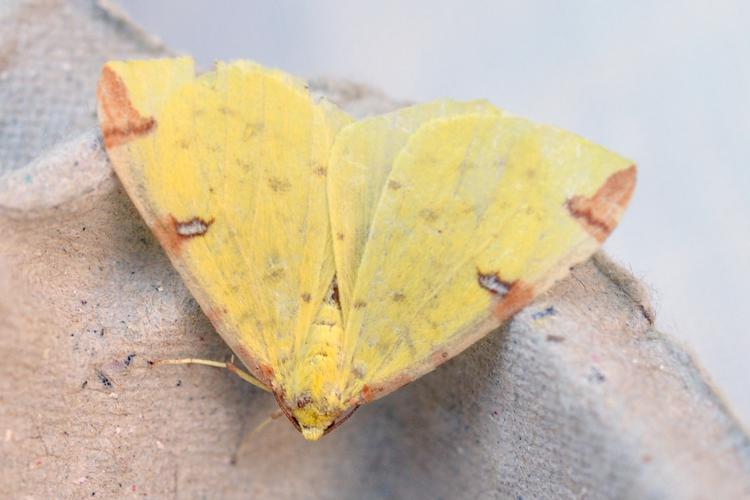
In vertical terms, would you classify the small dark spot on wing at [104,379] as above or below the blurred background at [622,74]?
below

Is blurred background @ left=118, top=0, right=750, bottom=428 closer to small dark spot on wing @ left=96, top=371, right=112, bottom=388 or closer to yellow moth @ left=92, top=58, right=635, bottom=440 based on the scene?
yellow moth @ left=92, top=58, right=635, bottom=440

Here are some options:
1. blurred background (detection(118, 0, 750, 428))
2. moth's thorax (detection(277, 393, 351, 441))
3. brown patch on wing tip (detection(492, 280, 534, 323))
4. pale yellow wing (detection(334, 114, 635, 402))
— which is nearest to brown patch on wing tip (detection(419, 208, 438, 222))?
pale yellow wing (detection(334, 114, 635, 402))

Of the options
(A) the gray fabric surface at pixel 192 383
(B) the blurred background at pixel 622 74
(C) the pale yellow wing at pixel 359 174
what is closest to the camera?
(A) the gray fabric surface at pixel 192 383

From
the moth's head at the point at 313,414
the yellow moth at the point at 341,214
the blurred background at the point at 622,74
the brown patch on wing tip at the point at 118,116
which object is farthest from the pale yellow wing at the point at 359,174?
the blurred background at the point at 622,74

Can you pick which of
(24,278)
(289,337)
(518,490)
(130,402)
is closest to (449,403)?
(518,490)

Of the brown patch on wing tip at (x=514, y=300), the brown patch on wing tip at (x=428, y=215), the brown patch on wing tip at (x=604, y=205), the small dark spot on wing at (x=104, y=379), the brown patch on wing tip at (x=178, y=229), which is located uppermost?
the brown patch on wing tip at (x=604, y=205)

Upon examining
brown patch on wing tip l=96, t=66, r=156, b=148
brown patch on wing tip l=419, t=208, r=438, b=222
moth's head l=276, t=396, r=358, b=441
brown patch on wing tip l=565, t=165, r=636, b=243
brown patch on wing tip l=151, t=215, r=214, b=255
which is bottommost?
moth's head l=276, t=396, r=358, b=441

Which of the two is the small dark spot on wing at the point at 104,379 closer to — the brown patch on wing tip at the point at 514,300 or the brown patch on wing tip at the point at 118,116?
the brown patch on wing tip at the point at 118,116

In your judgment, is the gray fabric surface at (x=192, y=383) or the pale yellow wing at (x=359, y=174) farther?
the pale yellow wing at (x=359, y=174)

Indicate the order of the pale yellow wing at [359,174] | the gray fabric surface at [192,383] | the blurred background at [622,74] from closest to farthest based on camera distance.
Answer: the gray fabric surface at [192,383]
the pale yellow wing at [359,174]
the blurred background at [622,74]

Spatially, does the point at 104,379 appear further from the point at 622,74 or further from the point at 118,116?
the point at 622,74
